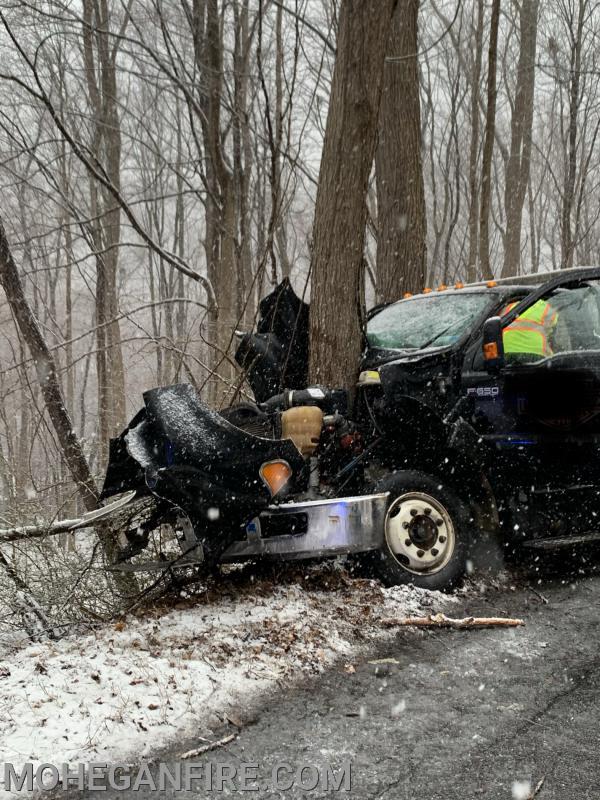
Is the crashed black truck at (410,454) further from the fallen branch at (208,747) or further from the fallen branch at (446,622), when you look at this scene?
the fallen branch at (208,747)

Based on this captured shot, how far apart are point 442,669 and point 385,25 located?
5.29 meters

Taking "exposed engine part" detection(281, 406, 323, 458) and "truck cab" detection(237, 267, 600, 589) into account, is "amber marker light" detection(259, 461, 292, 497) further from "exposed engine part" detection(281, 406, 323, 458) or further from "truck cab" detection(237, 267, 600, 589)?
"truck cab" detection(237, 267, 600, 589)

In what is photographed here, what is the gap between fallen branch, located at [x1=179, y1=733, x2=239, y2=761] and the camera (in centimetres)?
291

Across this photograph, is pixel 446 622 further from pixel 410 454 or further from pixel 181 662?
pixel 181 662

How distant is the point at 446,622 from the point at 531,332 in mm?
2258

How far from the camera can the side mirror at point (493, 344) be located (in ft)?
16.5

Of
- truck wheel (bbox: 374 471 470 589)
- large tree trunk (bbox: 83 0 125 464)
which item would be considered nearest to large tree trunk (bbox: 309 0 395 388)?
truck wheel (bbox: 374 471 470 589)

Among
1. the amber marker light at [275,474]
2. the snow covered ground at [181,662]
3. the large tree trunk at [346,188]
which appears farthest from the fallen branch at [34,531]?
the large tree trunk at [346,188]

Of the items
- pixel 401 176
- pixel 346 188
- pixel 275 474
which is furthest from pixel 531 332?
pixel 401 176

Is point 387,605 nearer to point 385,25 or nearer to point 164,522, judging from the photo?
point 164,522

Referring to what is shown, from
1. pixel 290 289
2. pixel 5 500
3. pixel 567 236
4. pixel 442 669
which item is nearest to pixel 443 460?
pixel 442 669

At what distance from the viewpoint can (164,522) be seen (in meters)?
4.82

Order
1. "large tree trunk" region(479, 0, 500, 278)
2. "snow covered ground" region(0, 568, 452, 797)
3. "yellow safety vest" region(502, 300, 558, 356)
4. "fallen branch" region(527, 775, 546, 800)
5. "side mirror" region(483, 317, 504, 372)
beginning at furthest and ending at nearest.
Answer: "large tree trunk" region(479, 0, 500, 278), "yellow safety vest" region(502, 300, 558, 356), "side mirror" region(483, 317, 504, 372), "snow covered ground" region(0, 568, 452, 797), "fallen branch" region(527, 775, 546, 800)

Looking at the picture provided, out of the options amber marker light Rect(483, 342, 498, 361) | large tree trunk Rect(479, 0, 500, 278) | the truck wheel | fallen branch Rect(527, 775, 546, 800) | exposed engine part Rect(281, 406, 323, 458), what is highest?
large tree trunk Rect(479, 0, 500, 278)
